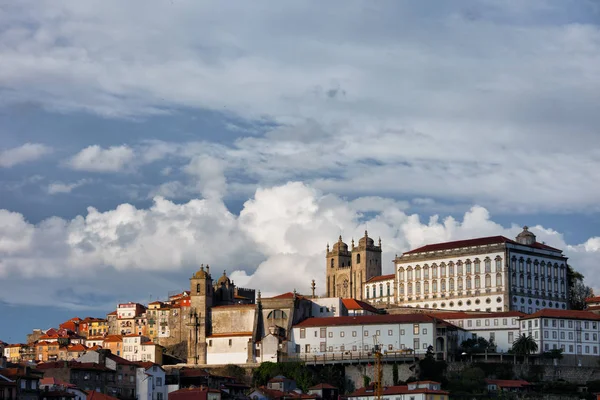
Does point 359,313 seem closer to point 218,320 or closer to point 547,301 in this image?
point 218,320

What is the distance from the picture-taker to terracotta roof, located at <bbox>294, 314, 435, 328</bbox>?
120750mm

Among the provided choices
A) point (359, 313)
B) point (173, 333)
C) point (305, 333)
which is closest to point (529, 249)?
point (359, 313)

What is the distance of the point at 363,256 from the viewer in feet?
543

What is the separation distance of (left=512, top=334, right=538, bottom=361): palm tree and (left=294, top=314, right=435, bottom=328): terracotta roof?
8777 mm

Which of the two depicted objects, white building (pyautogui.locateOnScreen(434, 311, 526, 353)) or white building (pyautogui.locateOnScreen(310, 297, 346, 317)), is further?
white building (pyautogui.locateOnScreen(310, 297, 346, 317))

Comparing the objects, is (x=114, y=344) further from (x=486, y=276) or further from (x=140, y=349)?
(x=486, y=276)

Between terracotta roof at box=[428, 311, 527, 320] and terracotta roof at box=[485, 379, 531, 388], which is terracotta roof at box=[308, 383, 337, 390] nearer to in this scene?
terracotta roof at box=[485, 379, 531, 388]

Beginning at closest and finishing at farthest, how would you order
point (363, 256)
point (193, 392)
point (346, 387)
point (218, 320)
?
point (193, 392), point (346, 387), point (218, 320), point (363, 256)

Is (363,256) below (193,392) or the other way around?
the other way around

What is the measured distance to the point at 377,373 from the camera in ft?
375

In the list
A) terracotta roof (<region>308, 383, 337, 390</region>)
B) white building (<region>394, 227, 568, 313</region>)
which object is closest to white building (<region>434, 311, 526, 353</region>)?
white building (<region>394, 227, 568, 313</region>)

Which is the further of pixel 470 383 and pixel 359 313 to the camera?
pixel 359 313

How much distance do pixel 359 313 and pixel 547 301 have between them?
23.9 meters

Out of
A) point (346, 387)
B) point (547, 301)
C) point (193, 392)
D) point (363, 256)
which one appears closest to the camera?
point (193, 392)
